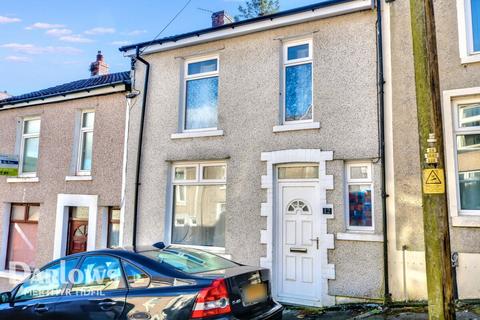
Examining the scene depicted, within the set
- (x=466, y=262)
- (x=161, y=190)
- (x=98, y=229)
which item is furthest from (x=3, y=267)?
(x=466, y=262)

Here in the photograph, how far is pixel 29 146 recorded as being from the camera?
12320 millimetres

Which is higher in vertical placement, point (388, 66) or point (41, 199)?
point (388, 66)

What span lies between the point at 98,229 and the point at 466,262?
8.31m

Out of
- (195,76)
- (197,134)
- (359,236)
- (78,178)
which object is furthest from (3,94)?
(359,236)

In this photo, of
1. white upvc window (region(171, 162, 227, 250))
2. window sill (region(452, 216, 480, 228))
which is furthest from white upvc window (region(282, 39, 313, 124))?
window sill (region(452, 216, 480, 228))

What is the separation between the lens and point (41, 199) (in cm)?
1136

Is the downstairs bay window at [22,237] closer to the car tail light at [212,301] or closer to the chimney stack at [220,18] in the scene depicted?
the chimney stack at [220,18]

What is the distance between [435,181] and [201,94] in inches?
247

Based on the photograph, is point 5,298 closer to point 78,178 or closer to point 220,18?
point 78,178

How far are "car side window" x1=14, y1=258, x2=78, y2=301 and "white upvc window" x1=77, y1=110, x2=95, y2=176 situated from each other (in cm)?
589

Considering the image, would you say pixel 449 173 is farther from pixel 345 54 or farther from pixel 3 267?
pixel 3 267

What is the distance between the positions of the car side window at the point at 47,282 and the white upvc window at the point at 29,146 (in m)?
7.47

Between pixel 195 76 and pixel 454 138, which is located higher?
pixel 195 76

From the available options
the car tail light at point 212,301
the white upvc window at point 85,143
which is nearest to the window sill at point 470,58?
the car tail light at point 212,301
